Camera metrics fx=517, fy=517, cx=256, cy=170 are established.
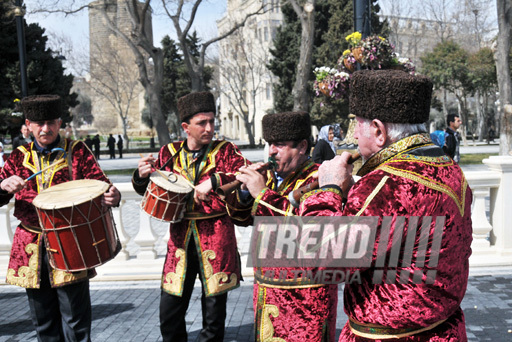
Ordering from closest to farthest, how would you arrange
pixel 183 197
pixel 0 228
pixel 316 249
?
1. pixel 316 249
2. pixel 183 197
3. pixel 0 228

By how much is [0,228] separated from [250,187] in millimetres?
5206

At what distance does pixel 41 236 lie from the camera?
3973 mm

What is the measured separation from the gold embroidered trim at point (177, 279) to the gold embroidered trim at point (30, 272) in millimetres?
969

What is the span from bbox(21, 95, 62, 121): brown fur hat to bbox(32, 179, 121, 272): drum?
60 cm

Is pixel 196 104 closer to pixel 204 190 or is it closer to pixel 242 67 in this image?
pixel 204 190

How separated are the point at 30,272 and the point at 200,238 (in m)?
1.31

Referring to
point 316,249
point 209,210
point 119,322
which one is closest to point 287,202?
point 316,249

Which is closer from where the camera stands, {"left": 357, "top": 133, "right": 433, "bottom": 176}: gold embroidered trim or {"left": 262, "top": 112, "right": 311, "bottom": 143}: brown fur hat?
{"left": 357, "top": 133, "right": 433, "bottom": 176}: gold embroidered trim

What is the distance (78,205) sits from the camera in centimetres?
354

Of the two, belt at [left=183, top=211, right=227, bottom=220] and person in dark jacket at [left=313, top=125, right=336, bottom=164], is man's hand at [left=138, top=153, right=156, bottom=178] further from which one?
person in dark jacket at [left=313, top=125, right=336, bottom=164]

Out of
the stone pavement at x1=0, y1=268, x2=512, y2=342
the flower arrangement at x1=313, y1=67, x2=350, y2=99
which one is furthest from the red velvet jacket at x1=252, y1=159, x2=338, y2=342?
the flower arrangement at x1=313, y1=67, x2=350, y2=99

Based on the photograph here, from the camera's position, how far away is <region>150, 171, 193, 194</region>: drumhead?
3.75 m

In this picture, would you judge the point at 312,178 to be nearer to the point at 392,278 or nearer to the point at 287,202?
the point at 287,202

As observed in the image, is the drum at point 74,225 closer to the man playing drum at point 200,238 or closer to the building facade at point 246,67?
the man playing drum at point 200,238
